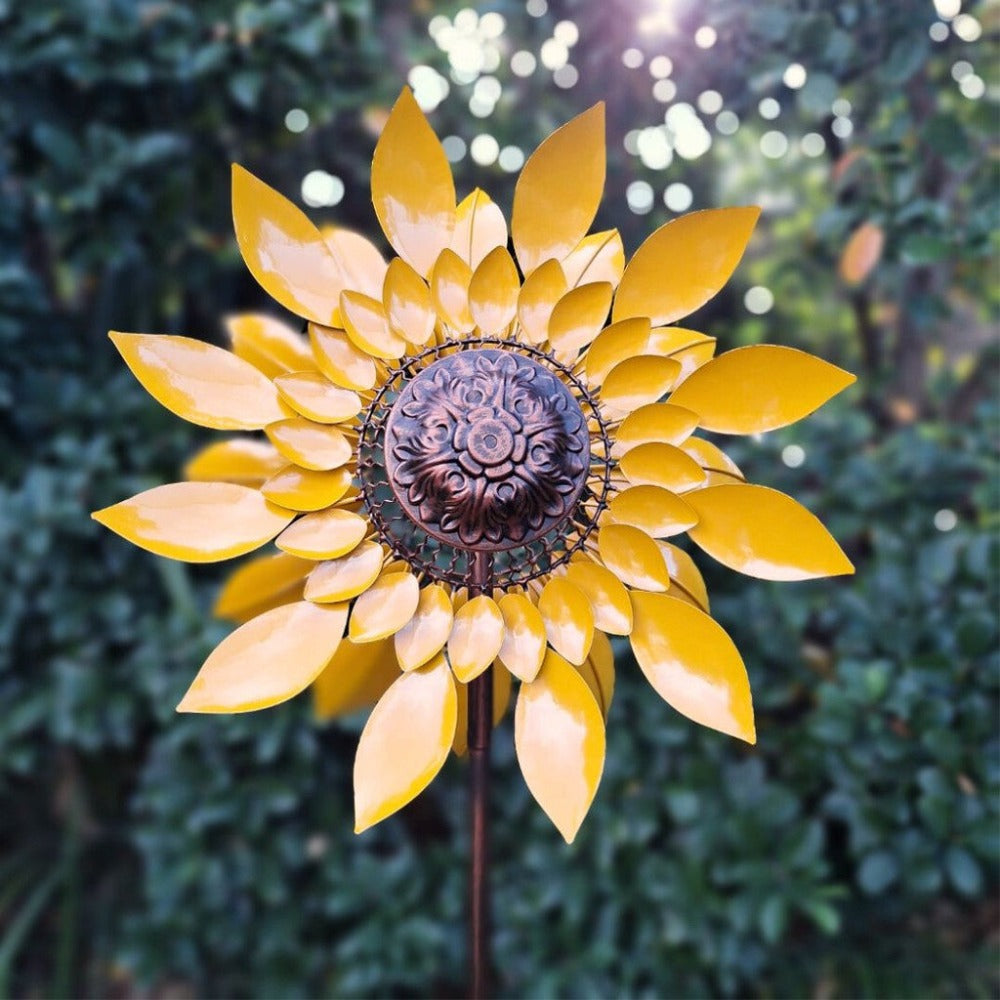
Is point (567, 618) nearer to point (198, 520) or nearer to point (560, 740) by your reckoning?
point (560, 740)

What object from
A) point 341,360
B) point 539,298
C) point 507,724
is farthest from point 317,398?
point 507,724

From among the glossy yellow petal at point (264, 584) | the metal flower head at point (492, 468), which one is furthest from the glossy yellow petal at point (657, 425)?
the glossy yellow petal at point (264, 584)

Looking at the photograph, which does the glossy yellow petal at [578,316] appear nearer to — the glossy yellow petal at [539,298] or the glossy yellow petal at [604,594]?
the glossy yellow petal at [539,298]

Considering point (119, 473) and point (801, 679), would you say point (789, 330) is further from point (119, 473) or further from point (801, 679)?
point (119, 473)

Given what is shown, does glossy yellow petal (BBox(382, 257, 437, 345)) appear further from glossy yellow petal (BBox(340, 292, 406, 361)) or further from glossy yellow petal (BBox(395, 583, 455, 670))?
glossy yellow petal (BBox(395, 583, 455, 670))

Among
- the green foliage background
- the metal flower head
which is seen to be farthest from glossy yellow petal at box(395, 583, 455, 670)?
the green foliage background

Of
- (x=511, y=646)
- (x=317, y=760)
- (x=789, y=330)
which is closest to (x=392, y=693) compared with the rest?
(x=511, y=646)
